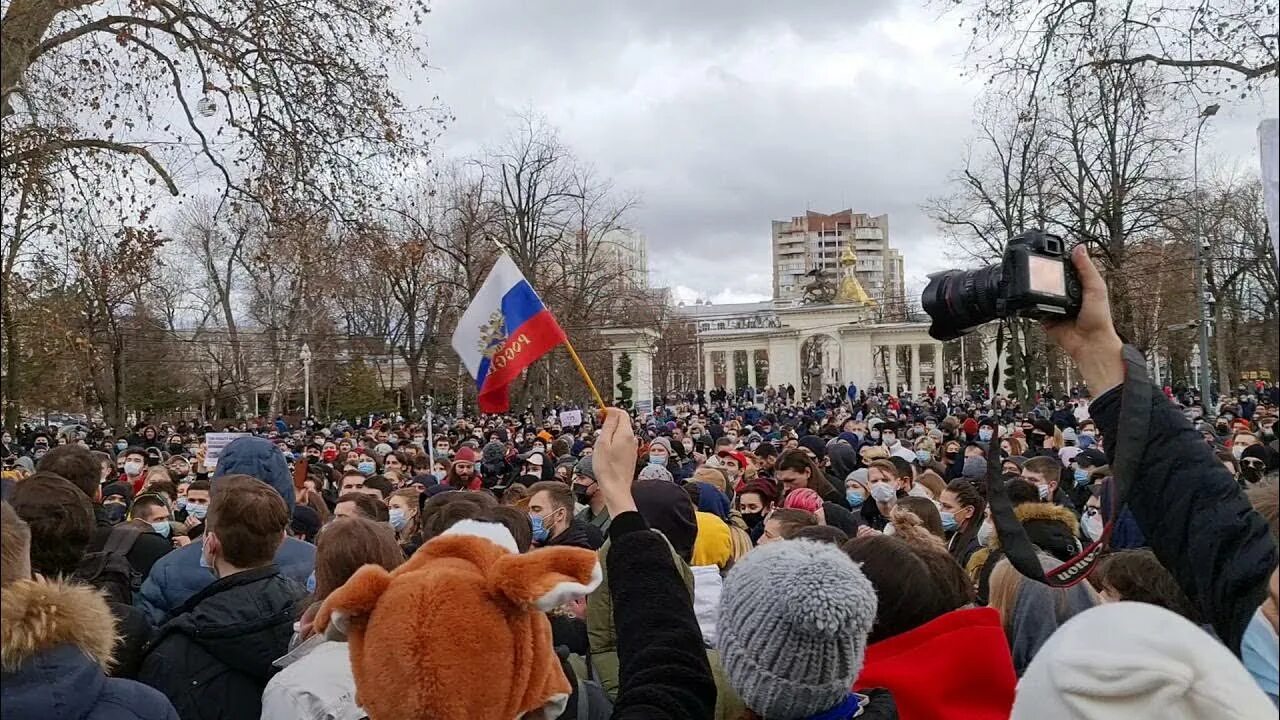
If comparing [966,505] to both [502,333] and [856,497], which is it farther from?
[502,333]

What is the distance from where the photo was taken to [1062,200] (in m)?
30.1

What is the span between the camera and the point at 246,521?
12.1 ft

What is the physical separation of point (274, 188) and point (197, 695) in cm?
871

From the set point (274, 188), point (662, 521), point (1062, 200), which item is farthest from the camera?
point (1062, 200)

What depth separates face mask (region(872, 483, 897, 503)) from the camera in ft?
27.0

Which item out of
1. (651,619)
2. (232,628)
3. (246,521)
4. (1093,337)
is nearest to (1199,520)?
(1093,337)

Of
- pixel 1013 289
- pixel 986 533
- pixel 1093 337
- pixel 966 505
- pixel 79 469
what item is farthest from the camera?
pixel 966 505

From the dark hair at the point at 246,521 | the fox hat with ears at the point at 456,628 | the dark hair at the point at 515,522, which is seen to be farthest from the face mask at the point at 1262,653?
the dark hair at the point at 246,521

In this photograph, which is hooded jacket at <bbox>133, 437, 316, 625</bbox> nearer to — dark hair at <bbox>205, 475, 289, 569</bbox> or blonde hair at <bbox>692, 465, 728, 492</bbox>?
dark hair at <bbox>205, 475, 289, 569</bbox>

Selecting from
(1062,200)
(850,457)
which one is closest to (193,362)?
(1062,200)

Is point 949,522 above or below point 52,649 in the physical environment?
below

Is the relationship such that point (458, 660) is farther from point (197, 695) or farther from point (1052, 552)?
point (1052, 552)

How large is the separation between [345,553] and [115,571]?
2317 mm

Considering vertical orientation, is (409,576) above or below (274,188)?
below
